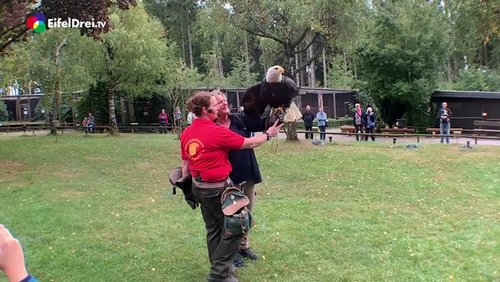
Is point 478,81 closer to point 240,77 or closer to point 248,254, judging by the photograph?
point 240,77

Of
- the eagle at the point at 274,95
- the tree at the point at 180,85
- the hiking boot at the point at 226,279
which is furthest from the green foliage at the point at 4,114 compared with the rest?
the hiking boot at the point at 226,279

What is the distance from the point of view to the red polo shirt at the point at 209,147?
4332 millimetres

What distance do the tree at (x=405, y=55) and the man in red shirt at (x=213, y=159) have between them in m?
23.6

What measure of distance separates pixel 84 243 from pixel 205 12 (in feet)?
52.2

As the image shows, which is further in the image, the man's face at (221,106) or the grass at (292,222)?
the grass at (292,222)

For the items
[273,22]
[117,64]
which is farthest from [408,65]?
[117,64]

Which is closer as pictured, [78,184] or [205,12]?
[78,184]

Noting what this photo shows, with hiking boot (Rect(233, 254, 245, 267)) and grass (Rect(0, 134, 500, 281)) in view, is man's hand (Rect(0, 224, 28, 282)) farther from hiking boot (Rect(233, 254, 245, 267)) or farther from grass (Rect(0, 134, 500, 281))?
hiking boot (Rect(233, 254, 245, 267))

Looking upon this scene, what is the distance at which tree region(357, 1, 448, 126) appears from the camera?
2677 cm

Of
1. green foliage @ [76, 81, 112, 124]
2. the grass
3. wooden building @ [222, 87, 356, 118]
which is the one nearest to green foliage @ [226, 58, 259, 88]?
wooden building @ [222, 87, 356, 118]

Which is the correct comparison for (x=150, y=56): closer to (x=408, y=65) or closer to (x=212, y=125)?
(x=408, y=65)

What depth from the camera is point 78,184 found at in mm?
10617

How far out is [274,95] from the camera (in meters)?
4.86

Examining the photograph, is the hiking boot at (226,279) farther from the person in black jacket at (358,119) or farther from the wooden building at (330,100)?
the wooden building at (330,100)
